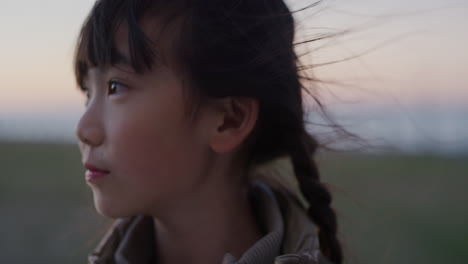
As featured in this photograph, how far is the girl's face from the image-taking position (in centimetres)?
119

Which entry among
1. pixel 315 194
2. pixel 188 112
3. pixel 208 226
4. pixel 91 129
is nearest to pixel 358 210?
pixel 315 194

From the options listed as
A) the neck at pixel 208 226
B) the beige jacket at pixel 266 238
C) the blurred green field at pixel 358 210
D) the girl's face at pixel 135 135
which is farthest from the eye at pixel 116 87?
the blurred green field at pixel 358 210

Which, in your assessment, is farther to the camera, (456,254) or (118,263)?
(456,254)

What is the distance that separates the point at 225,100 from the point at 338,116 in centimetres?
39

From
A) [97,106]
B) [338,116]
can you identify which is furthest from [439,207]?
[97,106]

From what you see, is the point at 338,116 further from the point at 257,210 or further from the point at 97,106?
the point at 97,106

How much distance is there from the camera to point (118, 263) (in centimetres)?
136

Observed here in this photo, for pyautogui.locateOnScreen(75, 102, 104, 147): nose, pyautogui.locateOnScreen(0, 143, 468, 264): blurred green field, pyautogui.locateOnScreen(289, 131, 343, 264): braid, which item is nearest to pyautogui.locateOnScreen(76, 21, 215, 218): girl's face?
pyautogui.locateOnScreen(75, 102, 104, 147): nose

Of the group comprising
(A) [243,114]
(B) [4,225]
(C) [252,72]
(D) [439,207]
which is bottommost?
(D) [439,207]

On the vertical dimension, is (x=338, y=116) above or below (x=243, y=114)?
below

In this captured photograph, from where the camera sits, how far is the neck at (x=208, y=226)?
4.41ft

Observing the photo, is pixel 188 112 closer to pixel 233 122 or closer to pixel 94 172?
pixel 233 122

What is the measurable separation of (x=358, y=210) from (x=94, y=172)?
2.51m

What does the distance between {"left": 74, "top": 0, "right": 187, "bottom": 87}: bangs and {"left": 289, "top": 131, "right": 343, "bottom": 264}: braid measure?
49 centimetres
